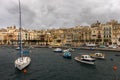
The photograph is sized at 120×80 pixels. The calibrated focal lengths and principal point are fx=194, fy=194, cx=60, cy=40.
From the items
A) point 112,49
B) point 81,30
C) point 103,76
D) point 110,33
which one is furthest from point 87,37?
point 103,76

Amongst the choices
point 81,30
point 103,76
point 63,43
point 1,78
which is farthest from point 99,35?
point 1,78

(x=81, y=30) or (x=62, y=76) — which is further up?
(x=81, y=30)

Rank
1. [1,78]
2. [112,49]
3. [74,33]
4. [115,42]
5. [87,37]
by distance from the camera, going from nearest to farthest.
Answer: [1,78]
[112,49]
[115,42]
[87,37]
[74,33]

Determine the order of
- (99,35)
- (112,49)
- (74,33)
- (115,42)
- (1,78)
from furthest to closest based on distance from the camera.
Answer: (74,33) < (99,35) < (115,42) < (112,49) < (1,78)

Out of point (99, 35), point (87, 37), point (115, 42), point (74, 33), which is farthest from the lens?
point (74, 33)

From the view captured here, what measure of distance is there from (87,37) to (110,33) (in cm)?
2656

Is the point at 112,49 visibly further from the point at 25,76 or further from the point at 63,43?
the point at 25,76

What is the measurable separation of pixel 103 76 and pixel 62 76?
1029 cm

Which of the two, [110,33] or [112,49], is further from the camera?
[110,33]

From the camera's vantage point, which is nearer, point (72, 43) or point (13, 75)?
point (13, 75)

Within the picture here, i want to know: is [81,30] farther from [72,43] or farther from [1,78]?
[1,78]

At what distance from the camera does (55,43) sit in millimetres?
198625

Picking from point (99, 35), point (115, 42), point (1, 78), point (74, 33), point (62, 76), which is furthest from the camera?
point (74, 33)

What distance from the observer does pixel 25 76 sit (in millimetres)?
47031
